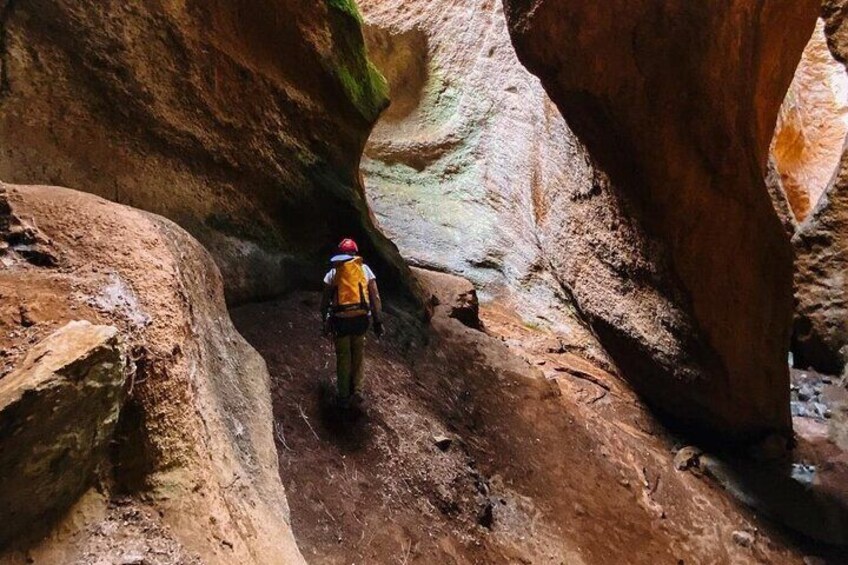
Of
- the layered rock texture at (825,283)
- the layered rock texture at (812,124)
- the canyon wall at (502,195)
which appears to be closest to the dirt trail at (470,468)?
the canyon wall at (502,195)

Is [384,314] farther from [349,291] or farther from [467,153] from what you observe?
[467,153]

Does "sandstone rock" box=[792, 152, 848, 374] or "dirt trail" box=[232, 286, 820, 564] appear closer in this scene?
"dirt trail" box=[232, 286, 820, 564]

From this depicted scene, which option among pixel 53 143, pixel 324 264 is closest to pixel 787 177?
pixel 324 264

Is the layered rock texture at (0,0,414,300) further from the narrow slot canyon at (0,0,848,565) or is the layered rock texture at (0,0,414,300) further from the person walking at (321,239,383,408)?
the person walking at (321,239,383,408)

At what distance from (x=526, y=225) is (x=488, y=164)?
5.43 feet

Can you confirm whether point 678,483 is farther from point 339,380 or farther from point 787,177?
point 787,177

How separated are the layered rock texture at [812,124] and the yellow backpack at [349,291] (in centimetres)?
1673

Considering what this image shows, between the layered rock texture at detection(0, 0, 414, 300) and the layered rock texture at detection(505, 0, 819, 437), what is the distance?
7.12 feet

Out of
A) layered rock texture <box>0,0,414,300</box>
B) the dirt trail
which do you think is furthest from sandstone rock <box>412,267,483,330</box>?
layered rock texture <box>0,0,414,300</box>

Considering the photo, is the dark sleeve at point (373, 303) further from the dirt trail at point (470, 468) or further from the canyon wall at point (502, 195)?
the canyon wall at point (502, 195)

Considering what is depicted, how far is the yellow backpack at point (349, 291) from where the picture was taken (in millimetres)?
4551

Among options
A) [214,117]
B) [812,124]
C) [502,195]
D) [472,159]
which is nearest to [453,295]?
[214,117]

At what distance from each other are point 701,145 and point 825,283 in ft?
19.3

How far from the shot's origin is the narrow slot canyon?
2352 mm
